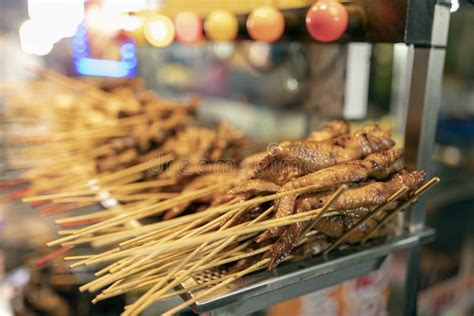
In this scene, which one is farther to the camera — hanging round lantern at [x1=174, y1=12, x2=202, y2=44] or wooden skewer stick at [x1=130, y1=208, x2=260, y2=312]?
hanging round lantern at [x1=174, y1=12, x2=202, y2=44]

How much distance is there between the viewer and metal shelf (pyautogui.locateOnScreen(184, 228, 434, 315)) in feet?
5.45

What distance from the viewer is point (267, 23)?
8.36 feet

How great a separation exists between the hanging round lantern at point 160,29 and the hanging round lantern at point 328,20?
5.15ft

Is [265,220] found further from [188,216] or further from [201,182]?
[201,182]

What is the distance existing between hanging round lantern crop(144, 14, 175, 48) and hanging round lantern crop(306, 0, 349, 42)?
157 cm

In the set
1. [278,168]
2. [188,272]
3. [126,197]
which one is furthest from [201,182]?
[188,272]

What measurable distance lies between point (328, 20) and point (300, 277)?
1.31 m

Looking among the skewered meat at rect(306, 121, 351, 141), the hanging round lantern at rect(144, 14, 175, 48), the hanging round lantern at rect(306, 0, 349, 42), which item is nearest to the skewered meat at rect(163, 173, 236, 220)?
the skewered meat at rect(306, 121, 351, 141)

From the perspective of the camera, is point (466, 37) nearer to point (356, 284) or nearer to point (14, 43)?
point (356, 284)

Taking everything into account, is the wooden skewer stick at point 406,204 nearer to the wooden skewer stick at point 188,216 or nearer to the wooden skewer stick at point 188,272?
the wooden skewer stick at point 188,216

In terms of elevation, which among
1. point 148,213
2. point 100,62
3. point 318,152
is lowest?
point 148,213

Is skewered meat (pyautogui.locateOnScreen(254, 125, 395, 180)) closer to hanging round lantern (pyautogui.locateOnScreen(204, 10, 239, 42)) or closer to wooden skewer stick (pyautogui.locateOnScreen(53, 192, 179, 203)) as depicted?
wooden skewer stick (pyautogui.locateOnScreen(53, 192, 179, 203))

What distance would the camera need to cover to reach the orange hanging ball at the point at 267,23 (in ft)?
8.36

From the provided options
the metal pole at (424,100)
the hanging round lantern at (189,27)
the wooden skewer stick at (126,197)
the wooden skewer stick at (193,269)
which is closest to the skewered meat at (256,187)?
the wooden skewer stick at (193,269)
